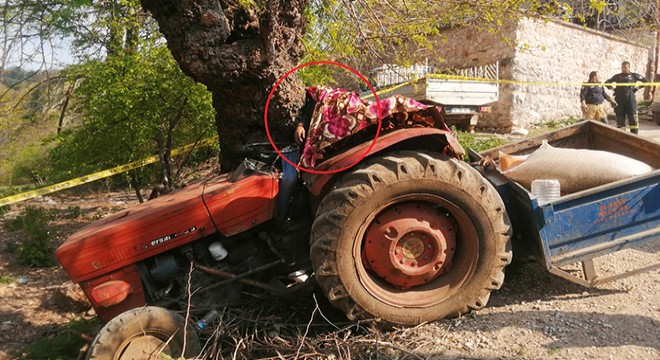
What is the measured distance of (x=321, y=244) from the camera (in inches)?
123

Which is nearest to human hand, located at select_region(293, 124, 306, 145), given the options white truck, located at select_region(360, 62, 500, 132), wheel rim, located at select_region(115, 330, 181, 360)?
wheel rim, located at select_region(115, 330, 181, 360)

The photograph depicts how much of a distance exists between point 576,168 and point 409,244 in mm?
1464

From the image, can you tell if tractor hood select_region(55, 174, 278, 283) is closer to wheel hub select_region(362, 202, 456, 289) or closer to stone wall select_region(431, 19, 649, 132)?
wheel hub select_region(362, 202, 456, 289)

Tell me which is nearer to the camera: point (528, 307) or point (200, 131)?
point (528, 307)

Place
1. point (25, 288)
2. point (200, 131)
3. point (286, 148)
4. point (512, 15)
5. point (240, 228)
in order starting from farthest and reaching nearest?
1. point (200, 131)
2. point (512, 15)
3. point (25, 288)
4. point (286, 148)
5. point (240, 228)

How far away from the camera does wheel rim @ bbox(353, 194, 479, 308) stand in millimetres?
3291

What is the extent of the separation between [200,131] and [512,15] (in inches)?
172

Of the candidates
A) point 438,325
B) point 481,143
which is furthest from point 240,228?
point 481,143

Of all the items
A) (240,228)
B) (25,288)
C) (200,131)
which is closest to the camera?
(240,228)

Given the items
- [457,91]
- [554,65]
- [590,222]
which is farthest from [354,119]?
[554,65]

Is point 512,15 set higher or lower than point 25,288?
higher

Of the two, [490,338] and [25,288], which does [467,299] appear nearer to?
[490,338]

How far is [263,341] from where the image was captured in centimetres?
326

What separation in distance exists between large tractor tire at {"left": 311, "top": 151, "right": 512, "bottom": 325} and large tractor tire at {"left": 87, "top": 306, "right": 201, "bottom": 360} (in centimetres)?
91
